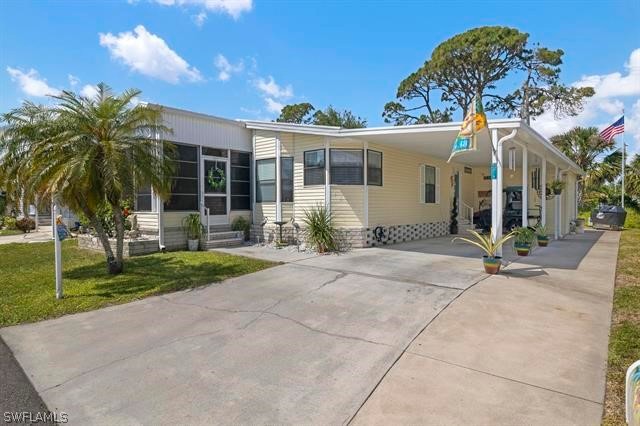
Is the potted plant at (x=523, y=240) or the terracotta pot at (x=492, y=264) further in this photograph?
the potted plant at (x=523, y=240)

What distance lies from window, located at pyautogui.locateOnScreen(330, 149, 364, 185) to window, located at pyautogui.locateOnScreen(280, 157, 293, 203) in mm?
1488

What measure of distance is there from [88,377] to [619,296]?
7233 millimetres

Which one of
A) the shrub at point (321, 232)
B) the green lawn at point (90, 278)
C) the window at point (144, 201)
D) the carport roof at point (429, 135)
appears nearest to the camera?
the green lawn at point (90, 278)

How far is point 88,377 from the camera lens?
10.8 feet

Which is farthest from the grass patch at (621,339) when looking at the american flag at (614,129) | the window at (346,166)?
the american flag at (614,129)

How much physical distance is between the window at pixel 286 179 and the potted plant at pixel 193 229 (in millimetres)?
2668

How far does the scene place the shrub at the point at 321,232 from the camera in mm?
9891

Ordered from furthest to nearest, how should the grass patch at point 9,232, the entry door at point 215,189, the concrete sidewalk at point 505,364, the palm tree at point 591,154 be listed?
the palm tree at point 591,154
the grass patch at point 9,232
the entry door at point 215,189
the concrete sidewalk at point 505,364

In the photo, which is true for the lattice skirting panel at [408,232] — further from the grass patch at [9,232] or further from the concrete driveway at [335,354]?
the grass patch at [9,232]

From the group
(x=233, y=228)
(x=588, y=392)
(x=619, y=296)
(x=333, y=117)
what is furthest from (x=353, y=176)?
(x=333, y=117)

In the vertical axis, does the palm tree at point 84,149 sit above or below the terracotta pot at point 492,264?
above

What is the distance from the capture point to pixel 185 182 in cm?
1041

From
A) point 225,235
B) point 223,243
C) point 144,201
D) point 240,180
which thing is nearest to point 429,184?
point 240,180

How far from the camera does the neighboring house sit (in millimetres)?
10164
